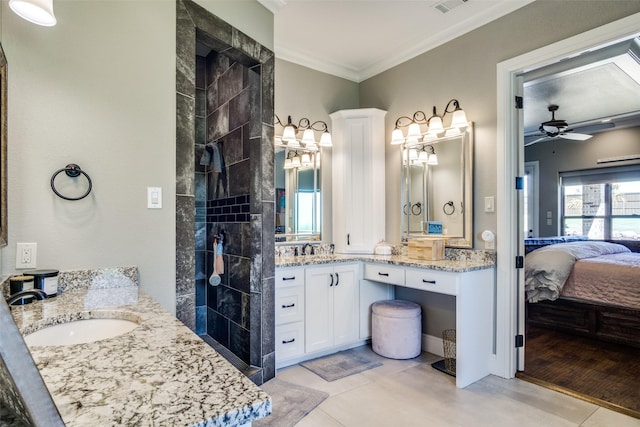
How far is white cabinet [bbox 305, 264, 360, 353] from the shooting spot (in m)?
2.87

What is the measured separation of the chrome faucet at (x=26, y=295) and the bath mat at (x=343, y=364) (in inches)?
74.4

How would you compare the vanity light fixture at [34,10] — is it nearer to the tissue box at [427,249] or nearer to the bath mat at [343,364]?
the bath mat at [343,364]

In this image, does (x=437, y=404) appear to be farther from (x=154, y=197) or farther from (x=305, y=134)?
(x=305, y=134)

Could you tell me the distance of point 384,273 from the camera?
2998 millimetres

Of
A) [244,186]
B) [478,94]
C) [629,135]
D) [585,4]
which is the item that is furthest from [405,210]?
[629,135]

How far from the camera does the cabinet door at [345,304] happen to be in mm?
3013

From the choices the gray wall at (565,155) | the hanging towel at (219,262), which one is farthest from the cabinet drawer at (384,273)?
the gray wall at (565,155)

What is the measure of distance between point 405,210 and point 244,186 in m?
1.59

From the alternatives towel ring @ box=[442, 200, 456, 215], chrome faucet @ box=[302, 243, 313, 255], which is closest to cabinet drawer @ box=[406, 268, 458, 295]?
towel ring @ box=[442, 200, 456, 215]

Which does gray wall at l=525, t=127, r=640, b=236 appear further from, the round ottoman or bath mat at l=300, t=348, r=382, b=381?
bath mat at l=300, t=348, r=382, b=381

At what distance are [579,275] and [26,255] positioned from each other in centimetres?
434

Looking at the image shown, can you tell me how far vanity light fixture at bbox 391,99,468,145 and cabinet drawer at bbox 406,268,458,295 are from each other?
1.22m

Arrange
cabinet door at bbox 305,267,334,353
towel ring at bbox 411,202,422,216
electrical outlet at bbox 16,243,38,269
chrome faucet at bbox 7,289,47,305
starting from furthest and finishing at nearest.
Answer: towel ring at bbox 411,202,422,216 → cabinet door at bbox 305,267,334,353 → electrical outlet at bbox 16,243,38,269 → chrome faucet at bbox 7,289,47,305

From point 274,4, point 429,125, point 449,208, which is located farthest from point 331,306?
point 274,4
